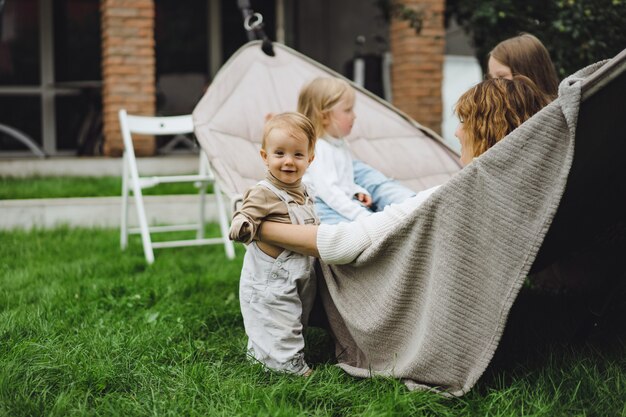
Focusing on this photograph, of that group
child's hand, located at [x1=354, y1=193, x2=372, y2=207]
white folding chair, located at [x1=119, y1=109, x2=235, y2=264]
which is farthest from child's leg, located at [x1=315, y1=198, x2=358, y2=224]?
white folding chair, located at [x1=119, y1=109, x2=235, y2=264]

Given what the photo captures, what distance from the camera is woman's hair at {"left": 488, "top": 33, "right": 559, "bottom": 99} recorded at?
300 cm

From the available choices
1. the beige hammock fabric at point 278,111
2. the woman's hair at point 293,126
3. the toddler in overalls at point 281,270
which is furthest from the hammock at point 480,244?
the beige hammock fabric at point 278,111

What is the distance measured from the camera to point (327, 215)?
9.69 feet

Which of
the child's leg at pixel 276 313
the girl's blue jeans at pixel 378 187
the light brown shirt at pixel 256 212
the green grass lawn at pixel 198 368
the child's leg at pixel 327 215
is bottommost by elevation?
the green grass lawn at pixel 198 368

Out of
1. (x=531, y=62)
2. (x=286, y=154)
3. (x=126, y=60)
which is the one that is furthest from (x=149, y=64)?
(x=286, y=154)

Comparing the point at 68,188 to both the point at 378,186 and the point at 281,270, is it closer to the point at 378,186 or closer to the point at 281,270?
the point at 378,186

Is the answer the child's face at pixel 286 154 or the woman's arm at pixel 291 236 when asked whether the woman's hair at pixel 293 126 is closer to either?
the child's face at pixel 286 154

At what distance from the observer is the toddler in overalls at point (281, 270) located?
2.36m

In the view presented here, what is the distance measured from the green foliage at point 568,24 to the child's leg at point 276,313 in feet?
9.98

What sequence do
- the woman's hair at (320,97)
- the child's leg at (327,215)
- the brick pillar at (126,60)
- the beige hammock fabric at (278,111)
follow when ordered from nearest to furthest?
the child's leg at (327,215), the woman's hair at (320,97), the beige hammock fabric at (278,111), the brick pillar at (126,60)

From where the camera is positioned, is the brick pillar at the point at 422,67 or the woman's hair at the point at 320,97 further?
the brick pillar at the point at 422,67

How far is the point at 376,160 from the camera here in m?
3.70

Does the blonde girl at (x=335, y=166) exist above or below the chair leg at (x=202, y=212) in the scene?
above

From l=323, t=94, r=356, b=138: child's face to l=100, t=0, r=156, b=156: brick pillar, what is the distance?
4132mm
